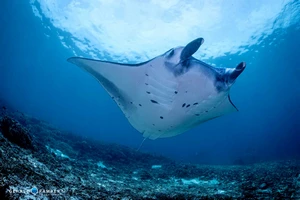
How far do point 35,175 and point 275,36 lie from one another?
23.4 metres

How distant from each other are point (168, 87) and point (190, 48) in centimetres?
90

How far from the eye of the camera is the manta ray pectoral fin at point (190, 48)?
9.93 ft

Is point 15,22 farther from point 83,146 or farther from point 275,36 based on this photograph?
point 275,36

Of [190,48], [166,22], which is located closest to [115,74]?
[190,48]

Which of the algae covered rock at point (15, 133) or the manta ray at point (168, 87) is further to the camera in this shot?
the manta ray at point (168, 87)

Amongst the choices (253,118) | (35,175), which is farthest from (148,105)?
(253,118)

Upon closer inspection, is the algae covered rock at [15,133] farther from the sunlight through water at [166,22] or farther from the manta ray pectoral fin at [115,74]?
the sunlight through water at [166,22]

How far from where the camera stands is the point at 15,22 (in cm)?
2592

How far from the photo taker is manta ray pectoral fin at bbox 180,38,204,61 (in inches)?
119

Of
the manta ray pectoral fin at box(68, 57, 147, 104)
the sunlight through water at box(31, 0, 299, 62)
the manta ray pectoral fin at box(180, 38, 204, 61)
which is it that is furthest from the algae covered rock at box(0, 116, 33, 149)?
the sunlight through water at box(31, 0, 299, 62)

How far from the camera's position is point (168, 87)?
356 centimetres

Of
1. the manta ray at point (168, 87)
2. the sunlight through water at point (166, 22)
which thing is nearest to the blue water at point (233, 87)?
the sunlight through water at point (166, 22)

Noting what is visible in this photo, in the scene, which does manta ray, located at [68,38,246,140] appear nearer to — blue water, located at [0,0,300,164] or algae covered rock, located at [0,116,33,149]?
algae covered rock, located at [0,116,33,149]

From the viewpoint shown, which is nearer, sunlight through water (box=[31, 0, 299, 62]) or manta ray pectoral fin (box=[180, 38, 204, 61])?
manta ray pectoral fin (box=[180, 38, 204, 61])
